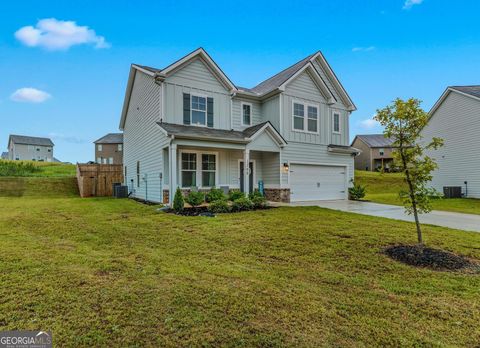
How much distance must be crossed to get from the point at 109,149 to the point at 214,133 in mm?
42409

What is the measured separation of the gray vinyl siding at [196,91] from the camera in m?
12.8

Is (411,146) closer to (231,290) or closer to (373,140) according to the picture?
(231,290)

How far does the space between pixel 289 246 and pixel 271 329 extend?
10.7 feet

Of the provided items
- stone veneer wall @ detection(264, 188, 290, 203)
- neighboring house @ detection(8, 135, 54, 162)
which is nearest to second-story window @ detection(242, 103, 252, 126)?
stone veneer wall @ detection(264, 188, 290, 203)

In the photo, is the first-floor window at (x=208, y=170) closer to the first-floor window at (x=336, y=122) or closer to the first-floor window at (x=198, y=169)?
the first-floor window at (x=198, y=169)

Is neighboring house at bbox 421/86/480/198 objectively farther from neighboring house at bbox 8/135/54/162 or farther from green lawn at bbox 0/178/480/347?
neighboring house at bbox 8/135/54/162

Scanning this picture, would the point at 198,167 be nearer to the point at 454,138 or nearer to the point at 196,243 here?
the point at 196,243

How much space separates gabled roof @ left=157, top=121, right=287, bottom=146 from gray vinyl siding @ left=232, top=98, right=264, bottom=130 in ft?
2.08

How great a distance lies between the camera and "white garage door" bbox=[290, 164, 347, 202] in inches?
610

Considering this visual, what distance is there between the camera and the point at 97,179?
1880 cm

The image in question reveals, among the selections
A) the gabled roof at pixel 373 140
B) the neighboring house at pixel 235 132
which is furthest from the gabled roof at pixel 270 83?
the gabled roof at pixel 373 140


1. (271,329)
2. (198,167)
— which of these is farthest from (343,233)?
(198,167)

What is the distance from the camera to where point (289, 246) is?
5914mm

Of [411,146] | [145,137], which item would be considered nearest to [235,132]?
[145,137]
